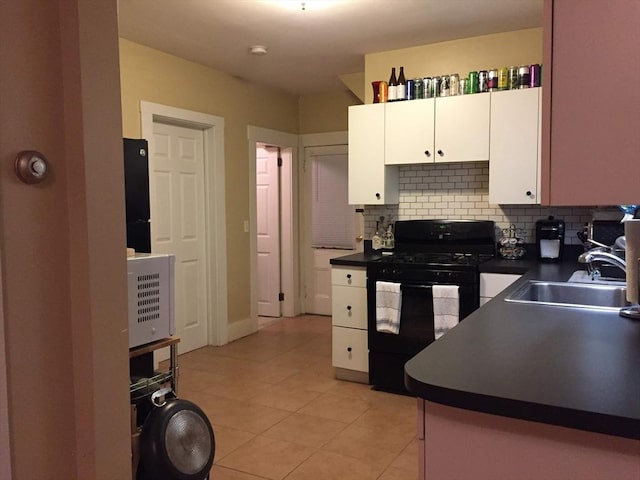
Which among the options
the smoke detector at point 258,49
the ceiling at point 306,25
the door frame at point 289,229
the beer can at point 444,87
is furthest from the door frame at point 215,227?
the beer can at point 444,87

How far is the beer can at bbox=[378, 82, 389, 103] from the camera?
396 centimetres

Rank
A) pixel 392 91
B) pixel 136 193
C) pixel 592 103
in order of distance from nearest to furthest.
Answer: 1. pixel 592 103
2. pixel 136 193
3. pixel 392 91

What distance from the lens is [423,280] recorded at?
3.46 m

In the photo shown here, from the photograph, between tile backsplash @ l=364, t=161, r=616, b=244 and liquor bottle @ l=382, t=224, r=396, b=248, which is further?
liquor bottle @ l=382, t=224, r=396, b=248

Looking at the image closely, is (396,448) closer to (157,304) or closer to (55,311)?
(157,304)

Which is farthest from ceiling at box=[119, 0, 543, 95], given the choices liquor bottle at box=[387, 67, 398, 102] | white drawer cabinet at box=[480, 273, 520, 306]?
white drawer cabinet at box=[480, 273, 520, 306]

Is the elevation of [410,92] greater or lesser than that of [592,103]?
greater

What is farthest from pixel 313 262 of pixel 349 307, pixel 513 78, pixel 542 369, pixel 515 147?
pixel 542 369

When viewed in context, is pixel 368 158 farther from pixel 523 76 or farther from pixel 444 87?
pixel 523 76

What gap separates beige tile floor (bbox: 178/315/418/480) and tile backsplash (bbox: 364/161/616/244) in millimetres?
1322

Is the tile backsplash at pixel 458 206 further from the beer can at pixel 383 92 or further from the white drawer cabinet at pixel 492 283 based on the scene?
the white drawer cabinet at pixel 492 283

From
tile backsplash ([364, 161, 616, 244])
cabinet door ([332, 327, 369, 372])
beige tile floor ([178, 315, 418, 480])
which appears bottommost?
beige tile floor ([178, 315, 418, 480])

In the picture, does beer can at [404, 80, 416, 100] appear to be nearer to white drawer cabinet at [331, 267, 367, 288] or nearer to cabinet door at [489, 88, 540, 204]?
cabinet door at [489, 88, 540, 204]

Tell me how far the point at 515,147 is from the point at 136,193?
94.6 inches
